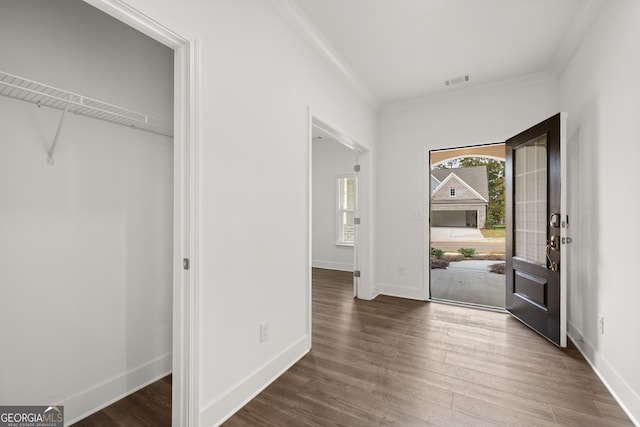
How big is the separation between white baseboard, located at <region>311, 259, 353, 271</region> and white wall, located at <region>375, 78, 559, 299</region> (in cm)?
185

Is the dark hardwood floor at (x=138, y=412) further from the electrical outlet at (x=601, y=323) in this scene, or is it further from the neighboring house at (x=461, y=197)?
the neighboring house at (x=461, y=197)

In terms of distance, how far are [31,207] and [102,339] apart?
2.93 ft

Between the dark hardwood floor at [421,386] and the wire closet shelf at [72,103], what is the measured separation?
1.79m

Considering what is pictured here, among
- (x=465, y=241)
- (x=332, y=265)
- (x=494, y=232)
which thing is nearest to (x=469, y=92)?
(x=332, y=265)

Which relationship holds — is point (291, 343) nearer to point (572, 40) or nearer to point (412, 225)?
point (412, 225)

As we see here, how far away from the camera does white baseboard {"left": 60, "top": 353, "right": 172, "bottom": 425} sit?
165cm

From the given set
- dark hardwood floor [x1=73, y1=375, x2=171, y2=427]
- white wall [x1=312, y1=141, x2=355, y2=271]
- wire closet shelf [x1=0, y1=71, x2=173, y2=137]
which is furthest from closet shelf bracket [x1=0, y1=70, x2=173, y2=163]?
white wall [x1=312, y1=141, x2=355, y2=271]

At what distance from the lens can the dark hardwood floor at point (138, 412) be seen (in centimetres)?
163

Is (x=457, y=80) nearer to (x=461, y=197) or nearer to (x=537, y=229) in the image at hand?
(x=537, y=229)

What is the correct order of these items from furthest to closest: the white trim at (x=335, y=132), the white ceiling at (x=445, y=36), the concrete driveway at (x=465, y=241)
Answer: the concrete driveway at (x=465, y=241), the white trim at (x=335, y=132), the white ceiling at (x=445, y=36)

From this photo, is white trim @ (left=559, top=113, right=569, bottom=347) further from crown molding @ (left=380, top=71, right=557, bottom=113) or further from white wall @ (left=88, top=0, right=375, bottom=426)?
white wall @ (left=88, top=0, right=375, bottom=426)

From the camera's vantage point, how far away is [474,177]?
10.7 m

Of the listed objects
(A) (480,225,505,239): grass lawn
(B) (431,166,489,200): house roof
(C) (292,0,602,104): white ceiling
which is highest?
(C) (292,0,602,104): white ceiling

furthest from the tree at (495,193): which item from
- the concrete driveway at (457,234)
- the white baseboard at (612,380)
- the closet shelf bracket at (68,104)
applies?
the closet shelf bracket at (68,104)
